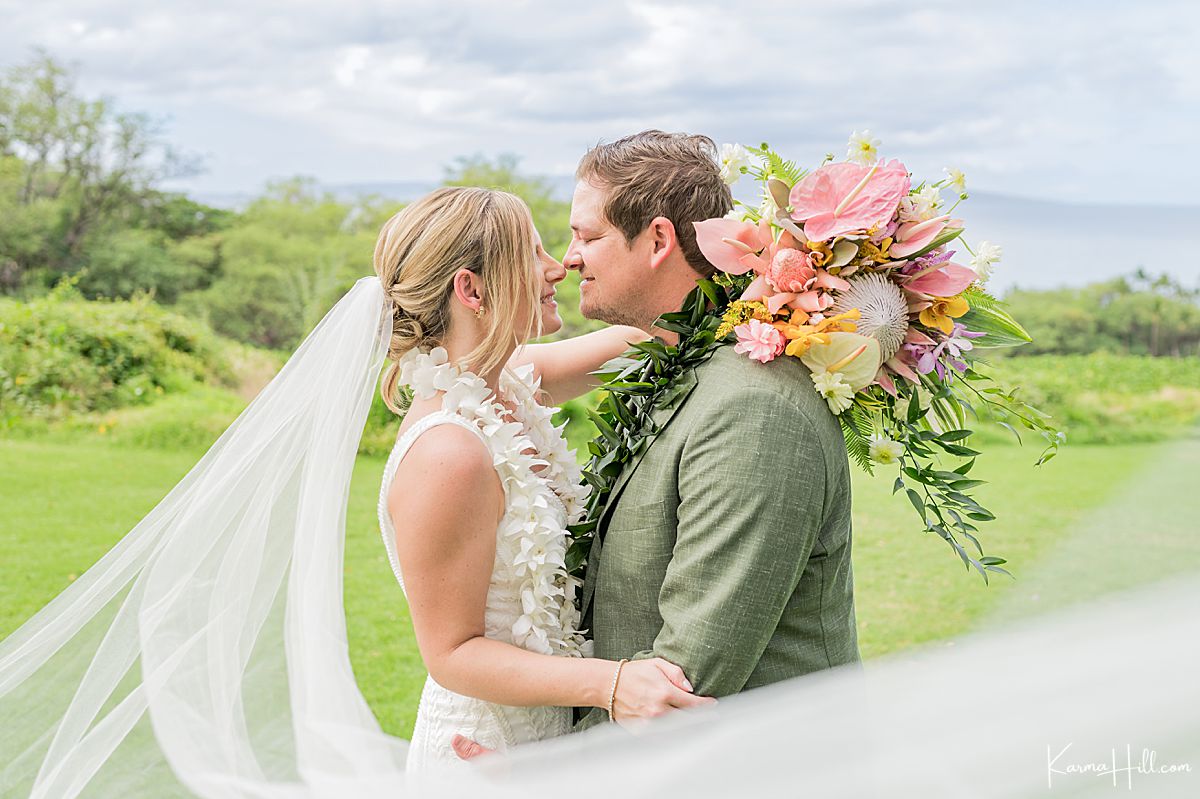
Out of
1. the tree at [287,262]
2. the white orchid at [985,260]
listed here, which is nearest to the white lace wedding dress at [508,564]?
the white orchid at [985,260]

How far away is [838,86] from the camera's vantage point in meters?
23.0

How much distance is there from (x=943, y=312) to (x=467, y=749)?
1.26 m

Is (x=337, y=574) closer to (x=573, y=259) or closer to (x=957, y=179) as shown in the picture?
(x=573, y=259)

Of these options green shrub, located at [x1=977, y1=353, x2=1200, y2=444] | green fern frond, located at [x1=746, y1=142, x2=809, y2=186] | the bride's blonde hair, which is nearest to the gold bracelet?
the bride's blonde hair

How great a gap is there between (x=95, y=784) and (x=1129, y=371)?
14.0 meters

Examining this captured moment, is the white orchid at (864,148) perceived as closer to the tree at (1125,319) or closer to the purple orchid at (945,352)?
the purple orchid at (945,352)

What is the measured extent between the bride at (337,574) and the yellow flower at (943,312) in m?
0.78

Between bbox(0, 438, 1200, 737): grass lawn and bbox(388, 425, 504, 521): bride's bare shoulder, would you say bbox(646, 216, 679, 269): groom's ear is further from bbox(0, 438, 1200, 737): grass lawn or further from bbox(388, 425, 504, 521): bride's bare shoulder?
bbox(0, 438, 1200, 737): grass lawn

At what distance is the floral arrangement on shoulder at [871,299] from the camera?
1.94m

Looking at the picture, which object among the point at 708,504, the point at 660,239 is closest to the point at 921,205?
the point at 660,239

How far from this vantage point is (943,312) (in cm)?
204

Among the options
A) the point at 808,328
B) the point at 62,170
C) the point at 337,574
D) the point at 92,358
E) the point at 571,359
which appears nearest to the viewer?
the point at 808,328

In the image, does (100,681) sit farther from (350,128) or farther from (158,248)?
(350,128)

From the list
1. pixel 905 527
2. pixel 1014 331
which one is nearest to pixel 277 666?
pixel 1014 331
